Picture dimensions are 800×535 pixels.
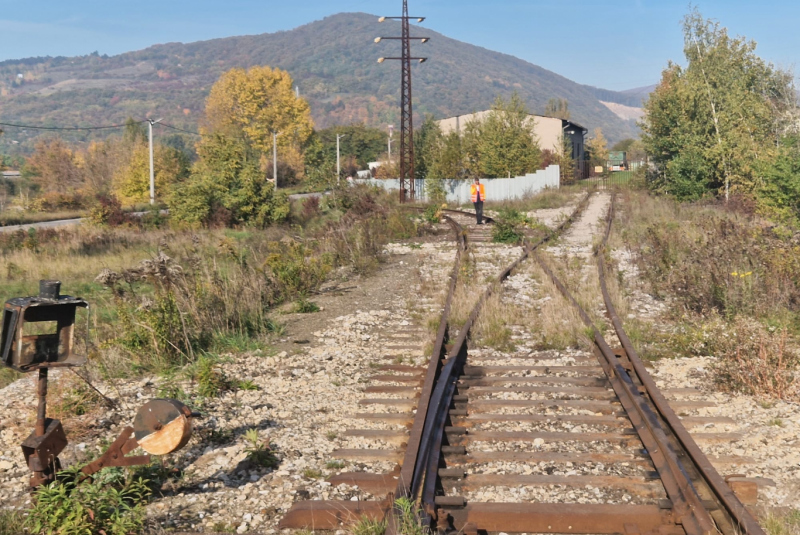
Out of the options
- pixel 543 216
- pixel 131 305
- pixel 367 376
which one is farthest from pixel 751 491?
pixel 543 216

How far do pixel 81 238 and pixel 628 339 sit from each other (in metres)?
20.2

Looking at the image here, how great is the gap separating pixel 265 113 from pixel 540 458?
83.1 metres

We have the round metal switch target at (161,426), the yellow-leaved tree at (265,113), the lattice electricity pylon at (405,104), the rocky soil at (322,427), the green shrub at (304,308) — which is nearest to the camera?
the round metal switch target at (161,426)

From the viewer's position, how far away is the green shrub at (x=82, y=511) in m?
3.99

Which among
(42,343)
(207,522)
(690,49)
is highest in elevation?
(690,49)

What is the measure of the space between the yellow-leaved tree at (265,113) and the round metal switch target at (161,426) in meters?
70.8

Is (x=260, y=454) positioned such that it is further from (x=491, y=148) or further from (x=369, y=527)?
(x=491, y=148)

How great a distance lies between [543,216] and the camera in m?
29.0

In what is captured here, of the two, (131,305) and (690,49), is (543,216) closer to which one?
(690,49)

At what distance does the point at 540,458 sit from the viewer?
5.00 meters

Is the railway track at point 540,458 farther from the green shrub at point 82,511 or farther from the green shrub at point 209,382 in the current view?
the green shrub at point 209,382

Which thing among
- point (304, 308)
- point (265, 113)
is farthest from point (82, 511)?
point (265, 113)

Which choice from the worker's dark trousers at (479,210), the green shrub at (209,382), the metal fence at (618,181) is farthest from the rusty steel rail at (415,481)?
the metal fence at (618,181)

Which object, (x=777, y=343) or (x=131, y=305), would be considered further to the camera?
(x=131, y=305)
